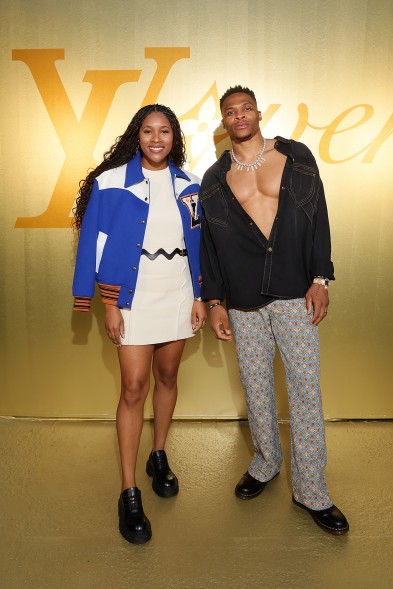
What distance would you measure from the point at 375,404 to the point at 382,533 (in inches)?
55.5

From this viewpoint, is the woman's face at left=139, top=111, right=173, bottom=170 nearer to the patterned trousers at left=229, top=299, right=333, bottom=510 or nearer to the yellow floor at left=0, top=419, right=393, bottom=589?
the patterned trousers at left=229, top=299, right=333, bottom=510

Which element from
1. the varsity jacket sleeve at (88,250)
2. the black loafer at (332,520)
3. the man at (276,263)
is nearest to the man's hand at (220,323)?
the man at (276,263)

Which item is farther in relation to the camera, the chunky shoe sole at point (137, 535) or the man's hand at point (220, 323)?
the man's hand at point (220, 323)

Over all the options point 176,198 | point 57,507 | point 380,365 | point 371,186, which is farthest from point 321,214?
point 57,507

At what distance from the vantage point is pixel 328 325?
3.76 meters

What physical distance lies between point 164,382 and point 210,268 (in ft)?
2.17

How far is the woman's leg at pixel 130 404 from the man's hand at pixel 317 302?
2.58ft

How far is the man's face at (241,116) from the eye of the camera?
254 cm

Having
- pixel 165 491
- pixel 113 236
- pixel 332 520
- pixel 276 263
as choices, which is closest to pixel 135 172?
pixel 113 236

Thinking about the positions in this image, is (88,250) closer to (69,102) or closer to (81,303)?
(81,303)

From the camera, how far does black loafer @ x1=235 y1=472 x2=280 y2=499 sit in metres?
2.83

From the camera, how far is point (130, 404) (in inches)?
102

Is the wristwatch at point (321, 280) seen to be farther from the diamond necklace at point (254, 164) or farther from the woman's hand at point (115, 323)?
the woman's hand at point (115, 323)

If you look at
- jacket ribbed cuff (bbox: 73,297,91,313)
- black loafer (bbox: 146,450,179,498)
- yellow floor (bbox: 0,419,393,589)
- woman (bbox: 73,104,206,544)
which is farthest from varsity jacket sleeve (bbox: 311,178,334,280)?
black loafer (bbox: 146,450,179,498)
